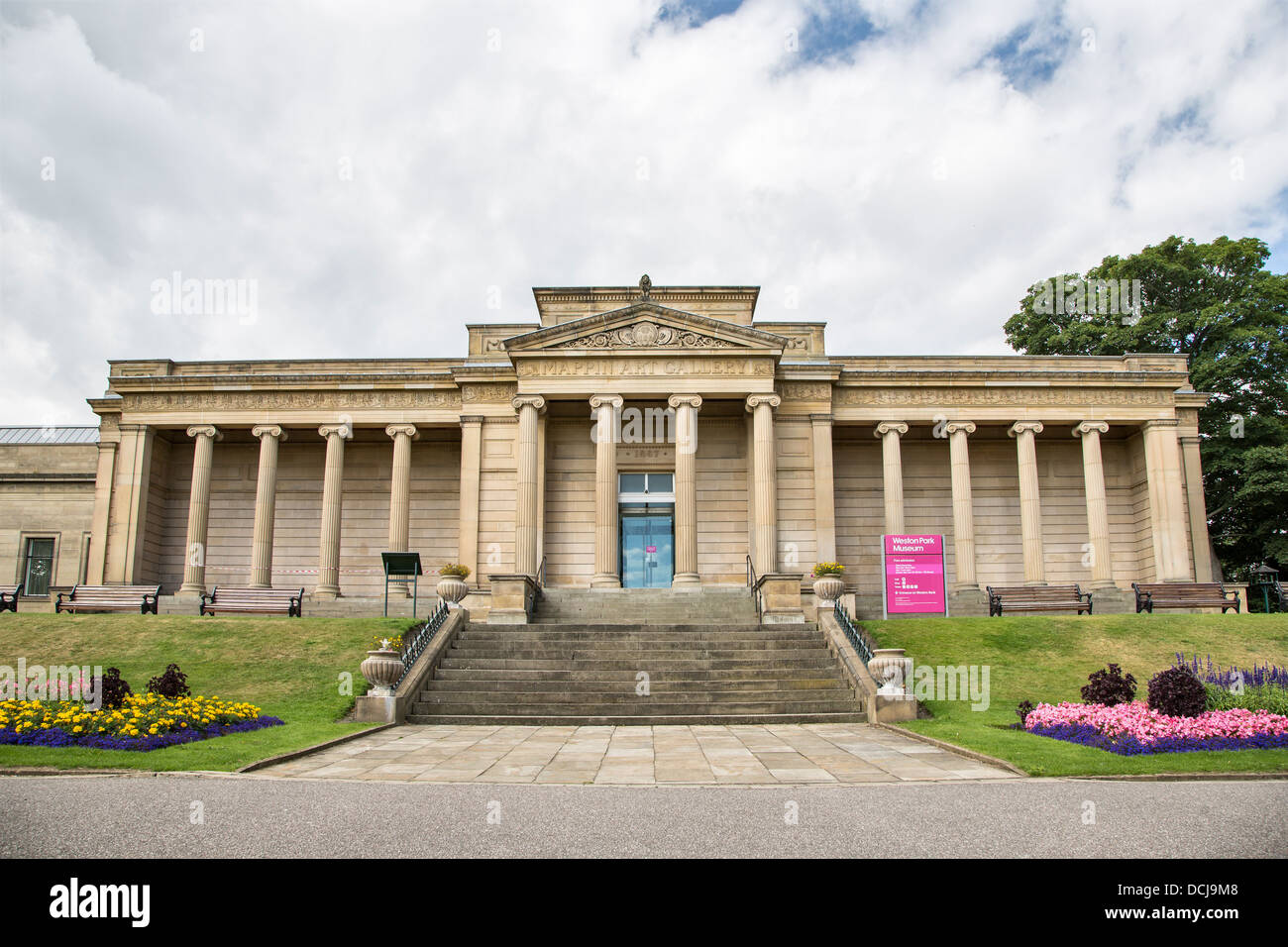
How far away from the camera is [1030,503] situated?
32.5 m

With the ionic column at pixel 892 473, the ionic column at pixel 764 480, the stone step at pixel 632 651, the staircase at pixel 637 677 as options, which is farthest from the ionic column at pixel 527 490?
the ionic column at pixel 892 473

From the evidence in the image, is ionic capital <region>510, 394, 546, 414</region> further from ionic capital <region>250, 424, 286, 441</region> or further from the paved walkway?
the paved walkway

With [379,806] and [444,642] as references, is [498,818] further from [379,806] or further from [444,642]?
[444,642]

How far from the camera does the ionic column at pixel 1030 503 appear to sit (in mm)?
31797

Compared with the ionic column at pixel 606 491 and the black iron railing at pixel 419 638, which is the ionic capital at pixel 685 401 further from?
the black iron railing at pixel 419 638

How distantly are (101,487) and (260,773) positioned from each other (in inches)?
1102

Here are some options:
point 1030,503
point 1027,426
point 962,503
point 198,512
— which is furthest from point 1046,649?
point 198,512

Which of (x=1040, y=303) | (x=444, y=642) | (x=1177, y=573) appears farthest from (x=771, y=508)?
(x=1040, y=303)

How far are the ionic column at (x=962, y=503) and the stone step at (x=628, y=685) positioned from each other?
15.3 meters

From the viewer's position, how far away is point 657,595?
87.4 ft

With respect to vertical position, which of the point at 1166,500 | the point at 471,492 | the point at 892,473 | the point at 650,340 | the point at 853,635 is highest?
the point at 650,340

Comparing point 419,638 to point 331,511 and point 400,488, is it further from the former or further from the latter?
point 331,511

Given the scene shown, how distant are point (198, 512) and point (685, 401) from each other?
734 inches

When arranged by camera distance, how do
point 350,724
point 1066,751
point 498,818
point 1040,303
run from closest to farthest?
point 498,818
point 1066,751
point 350,724
point 1040,303
